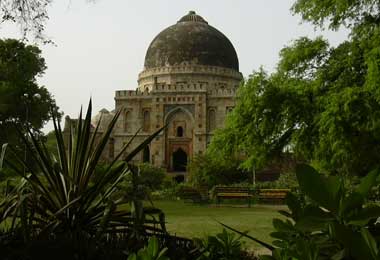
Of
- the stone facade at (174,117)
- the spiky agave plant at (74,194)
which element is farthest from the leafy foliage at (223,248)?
the stone facade at (174,117)

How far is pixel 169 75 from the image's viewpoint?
145 ft

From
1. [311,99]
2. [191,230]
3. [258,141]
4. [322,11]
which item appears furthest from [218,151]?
[191,230]

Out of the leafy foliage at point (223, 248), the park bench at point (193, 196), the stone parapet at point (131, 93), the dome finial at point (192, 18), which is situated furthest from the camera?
the dome finial at point (192, 18)

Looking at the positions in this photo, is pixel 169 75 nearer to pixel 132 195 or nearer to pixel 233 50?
pixel 233 50

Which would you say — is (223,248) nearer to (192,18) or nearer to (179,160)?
(179,160)

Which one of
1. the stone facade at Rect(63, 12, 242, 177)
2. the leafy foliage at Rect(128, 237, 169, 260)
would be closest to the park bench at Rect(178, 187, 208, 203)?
the stone facade at Rect(63, 12, 242, 177)

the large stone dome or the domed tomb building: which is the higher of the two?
the large stone dome

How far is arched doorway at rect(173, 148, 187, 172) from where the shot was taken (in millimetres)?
41438

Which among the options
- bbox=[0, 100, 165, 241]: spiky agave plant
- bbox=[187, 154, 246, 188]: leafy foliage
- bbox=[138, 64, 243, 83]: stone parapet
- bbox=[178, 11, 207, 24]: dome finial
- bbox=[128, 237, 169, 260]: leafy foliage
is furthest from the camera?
bbox=[178, 11, 207, 24]: dome finial

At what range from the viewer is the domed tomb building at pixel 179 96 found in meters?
41.5

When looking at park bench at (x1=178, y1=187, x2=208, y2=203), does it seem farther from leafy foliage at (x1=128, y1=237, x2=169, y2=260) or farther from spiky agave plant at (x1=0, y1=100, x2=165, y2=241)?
leafy foliage at (x1=128, y1=237, x2=169, y2=260)

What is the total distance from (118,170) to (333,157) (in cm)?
967

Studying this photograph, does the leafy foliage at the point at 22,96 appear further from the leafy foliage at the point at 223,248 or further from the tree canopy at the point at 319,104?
the leafy foliage at the point at 223,248

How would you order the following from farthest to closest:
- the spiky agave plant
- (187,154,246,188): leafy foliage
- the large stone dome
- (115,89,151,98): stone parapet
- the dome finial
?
the dome finial, the large stone dome, (115,89,151,98): stone parapet, (187,154,246,188): leafy foliage, the spiky agave plant
